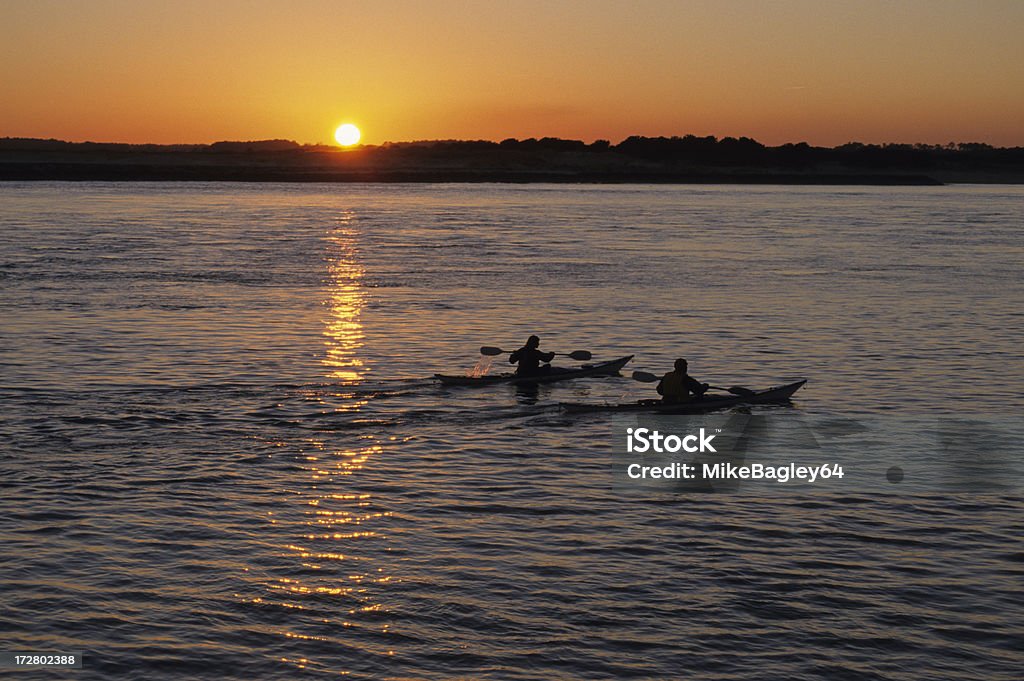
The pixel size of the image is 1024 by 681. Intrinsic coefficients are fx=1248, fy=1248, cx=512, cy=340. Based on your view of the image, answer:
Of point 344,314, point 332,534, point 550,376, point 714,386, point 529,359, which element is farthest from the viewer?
point 344,314

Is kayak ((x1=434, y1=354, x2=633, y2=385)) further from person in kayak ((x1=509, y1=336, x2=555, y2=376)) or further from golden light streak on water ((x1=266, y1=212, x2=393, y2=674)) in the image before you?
golden light streak on water ((x1=266, y1=212, x2=393, y2=674))

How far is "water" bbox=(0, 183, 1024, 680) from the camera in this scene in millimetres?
15781

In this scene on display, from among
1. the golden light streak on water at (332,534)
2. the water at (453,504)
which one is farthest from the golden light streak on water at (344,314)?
the golden light streak on water at (332,534)

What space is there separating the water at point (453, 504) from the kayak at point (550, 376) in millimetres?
439

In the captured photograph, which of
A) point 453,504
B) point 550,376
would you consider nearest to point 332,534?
point 453,504

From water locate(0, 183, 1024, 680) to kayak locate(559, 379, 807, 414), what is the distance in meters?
0.64

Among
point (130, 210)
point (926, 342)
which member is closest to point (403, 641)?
point (926, 342)

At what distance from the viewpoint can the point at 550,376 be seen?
34.5m

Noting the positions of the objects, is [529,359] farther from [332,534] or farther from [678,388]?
[332,534]

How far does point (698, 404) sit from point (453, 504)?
978cm

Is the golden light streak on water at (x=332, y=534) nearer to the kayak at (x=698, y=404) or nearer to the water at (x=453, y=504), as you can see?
the water at (x=453, y=504)

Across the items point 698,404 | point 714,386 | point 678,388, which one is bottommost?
point 698,404

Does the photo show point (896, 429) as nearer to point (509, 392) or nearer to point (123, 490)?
point (509, 392)

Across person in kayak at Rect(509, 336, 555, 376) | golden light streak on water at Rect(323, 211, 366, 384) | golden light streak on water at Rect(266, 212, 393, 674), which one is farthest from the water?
person in kayak at Rect(509, 336, 555, 376)
